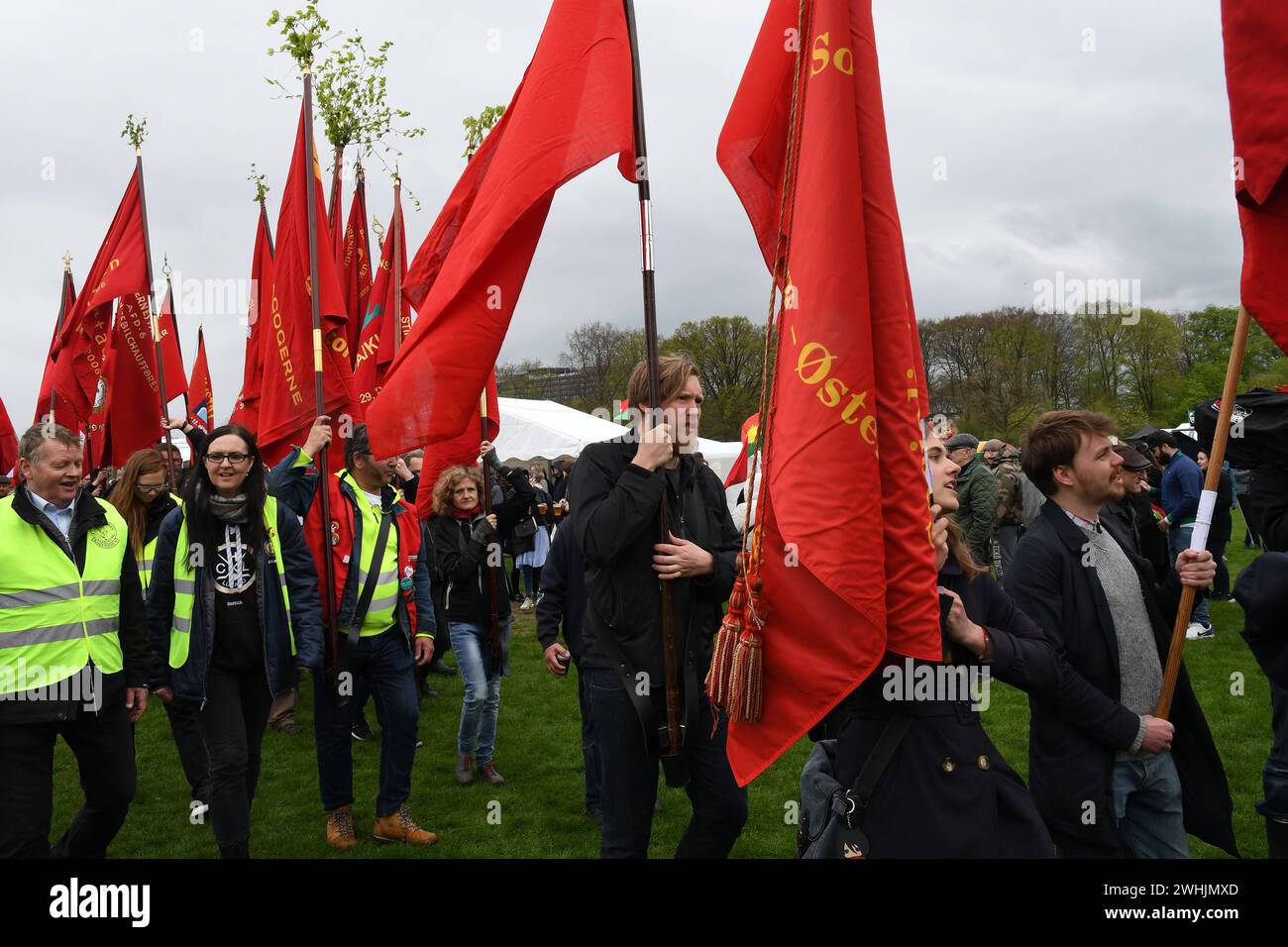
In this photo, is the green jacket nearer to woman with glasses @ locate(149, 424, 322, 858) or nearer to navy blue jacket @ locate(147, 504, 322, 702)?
navy blue jacket @ locate(147, 504, 322, 702)

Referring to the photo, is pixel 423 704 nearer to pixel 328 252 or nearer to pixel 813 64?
pixel 328 252

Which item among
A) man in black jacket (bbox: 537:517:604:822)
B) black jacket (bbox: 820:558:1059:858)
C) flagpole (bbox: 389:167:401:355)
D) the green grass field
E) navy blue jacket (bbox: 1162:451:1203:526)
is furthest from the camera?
navy blue jacket (bbox: 1162:451:1203:526)

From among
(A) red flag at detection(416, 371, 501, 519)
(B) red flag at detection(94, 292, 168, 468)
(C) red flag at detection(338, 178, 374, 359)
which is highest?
(C) red flag at detection(338, 178, 374, 359)

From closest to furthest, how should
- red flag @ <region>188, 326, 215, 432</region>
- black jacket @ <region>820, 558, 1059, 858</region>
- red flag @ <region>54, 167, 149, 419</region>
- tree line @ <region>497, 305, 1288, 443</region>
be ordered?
black jacket @ <region>820, 558, 1059, 858</region> < red flag @ <region>54, 167, 149, 419</region> < red flag @ <region>188, 326, 215, 432</region> < tree line @ <region>497, 305, 1288, 443</region>

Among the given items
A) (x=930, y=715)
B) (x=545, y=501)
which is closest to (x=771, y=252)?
(x=930, y=715)

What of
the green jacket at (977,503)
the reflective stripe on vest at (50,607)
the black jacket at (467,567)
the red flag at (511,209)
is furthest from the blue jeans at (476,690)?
the green jacket at (977,503)

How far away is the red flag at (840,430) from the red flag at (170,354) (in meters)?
8.46

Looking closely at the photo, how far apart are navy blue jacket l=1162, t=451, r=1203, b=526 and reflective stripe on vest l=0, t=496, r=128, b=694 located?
1016 cm

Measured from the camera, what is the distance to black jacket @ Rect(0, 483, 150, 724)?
436 centimetres

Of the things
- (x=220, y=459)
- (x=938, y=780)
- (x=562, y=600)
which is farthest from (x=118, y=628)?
(x=938, y=780)

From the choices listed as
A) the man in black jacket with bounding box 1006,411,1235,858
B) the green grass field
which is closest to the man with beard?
the green grass field

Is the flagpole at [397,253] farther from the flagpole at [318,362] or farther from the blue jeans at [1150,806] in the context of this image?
the blue jeans at [1150,806]
